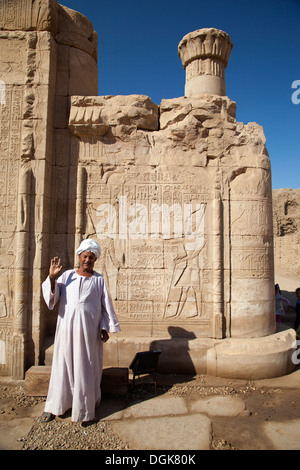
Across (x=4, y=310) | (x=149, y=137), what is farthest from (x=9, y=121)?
(x=4, y=310)

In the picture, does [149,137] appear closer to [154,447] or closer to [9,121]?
[9,121]

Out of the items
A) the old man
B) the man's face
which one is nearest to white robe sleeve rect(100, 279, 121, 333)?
the old man

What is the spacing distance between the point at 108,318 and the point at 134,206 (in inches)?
75.9

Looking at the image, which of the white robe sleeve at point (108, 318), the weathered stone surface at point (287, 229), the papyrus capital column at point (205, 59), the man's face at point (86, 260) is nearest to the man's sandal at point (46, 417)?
the white robe sleeve at point (108, 318)

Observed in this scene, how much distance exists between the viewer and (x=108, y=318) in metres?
3.44

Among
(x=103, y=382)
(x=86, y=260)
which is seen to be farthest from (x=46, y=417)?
(x=86, y=260)

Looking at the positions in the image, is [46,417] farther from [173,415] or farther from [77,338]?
[173,415]

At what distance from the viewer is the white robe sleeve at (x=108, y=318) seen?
134 inches

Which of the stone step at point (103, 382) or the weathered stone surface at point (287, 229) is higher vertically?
the weathered stone surface at point (287, 229)

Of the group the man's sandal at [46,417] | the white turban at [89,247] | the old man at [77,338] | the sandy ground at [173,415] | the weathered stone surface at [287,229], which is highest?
the weathered stone surface at [287,229]

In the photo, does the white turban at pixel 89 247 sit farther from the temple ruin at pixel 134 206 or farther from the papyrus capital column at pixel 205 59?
the papyrus capital column at pixel 205 59

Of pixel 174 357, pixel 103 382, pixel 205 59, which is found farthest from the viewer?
pixel 205 59

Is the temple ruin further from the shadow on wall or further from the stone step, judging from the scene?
the stone step

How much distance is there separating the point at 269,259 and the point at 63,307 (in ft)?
10.6
